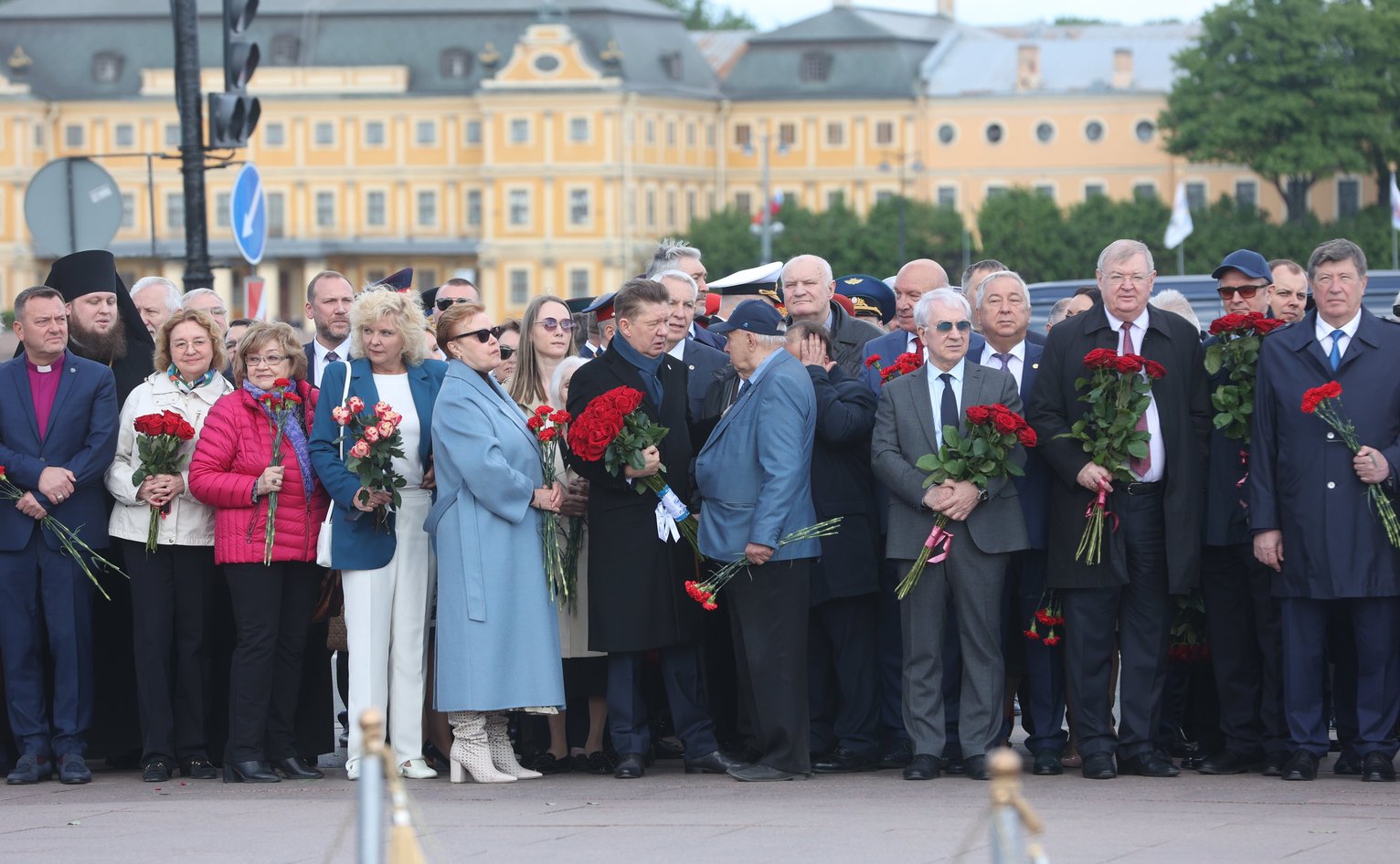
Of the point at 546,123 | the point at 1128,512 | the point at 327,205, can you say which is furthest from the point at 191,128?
the point at 327,205

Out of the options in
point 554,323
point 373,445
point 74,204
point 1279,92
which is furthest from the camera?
point 1279,92

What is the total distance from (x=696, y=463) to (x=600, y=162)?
10251cm

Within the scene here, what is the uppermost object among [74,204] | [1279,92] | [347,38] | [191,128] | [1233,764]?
[347,38]

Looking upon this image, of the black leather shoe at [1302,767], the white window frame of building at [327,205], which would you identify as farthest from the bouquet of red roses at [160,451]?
the white window frame of building at [327,205]

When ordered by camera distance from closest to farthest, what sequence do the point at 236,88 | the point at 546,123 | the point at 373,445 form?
the point at 373,445, the point at 236,88, the point at 546,123

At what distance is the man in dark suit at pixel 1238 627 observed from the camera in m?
11.0

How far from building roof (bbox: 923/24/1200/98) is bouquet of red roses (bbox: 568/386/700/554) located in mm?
104315

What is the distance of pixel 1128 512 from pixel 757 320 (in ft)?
6.46

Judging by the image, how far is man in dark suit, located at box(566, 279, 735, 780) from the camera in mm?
11164

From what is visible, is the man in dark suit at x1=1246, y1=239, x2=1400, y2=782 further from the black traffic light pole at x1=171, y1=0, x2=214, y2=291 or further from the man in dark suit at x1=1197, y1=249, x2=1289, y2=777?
the black traffic light pole at x1=171, y1=0, x2=214, y2=291

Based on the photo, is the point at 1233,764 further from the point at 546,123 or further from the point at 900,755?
the point at 546,123

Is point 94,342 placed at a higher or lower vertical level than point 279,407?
higher

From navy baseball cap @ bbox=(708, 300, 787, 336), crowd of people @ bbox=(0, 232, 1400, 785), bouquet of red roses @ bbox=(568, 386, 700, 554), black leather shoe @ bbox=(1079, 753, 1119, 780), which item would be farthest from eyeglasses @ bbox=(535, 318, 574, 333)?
black leather shoe @ bbox=(1079, 753, 1119, 780)

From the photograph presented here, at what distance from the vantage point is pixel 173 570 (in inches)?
451
